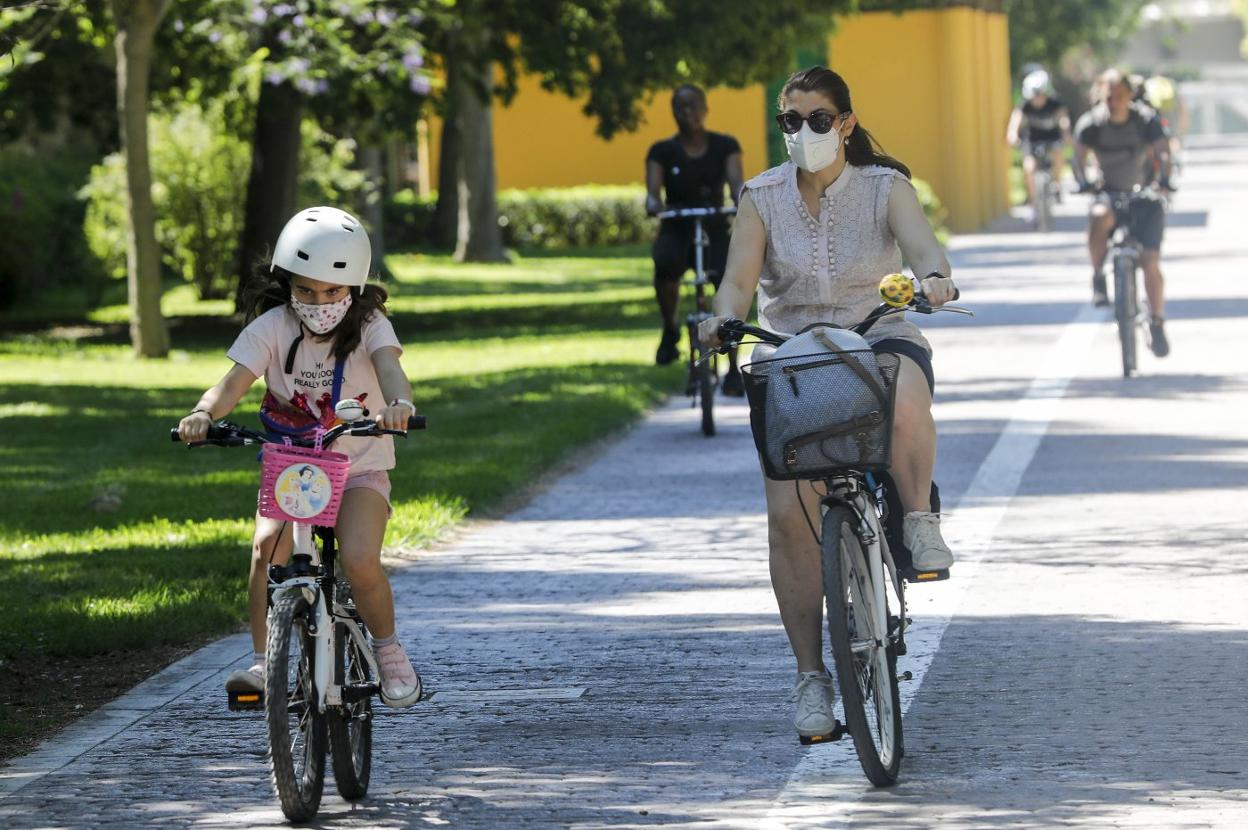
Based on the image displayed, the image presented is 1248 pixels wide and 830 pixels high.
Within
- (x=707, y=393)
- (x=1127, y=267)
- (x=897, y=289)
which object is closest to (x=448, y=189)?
(x=1127, y=267)

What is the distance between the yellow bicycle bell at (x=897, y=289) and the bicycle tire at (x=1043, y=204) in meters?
30.3

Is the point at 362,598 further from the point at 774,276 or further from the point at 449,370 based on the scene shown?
the point at 449,370

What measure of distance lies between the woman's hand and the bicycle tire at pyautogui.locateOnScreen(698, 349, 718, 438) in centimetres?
791

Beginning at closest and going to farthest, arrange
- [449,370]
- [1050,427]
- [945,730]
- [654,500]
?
[945,730] → [654,500] → [1050,427] → [449,370]

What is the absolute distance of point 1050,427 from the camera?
13.8 metres

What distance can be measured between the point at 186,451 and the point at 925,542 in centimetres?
938

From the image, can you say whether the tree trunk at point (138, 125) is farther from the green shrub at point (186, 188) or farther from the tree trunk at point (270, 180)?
the green shrub at point (186, 188)

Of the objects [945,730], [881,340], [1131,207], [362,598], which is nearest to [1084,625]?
[945,730]

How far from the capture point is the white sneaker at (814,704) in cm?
621

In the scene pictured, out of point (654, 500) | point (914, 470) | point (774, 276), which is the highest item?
point (774, 276)

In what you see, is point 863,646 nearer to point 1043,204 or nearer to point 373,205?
point 373,205

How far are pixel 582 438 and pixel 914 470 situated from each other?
8429mm

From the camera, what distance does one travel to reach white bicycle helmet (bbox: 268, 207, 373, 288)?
20.0ft

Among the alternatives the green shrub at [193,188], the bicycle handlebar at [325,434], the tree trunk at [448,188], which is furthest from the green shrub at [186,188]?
the bicycle handlebar at [325,434]
